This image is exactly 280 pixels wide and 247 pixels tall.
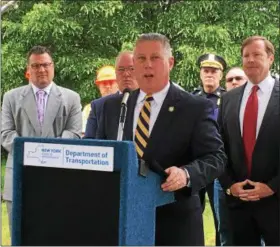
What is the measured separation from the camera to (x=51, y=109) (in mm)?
4141

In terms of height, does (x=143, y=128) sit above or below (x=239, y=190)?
above

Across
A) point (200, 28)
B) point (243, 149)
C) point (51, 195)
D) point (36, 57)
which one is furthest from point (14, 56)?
point (51, 195)

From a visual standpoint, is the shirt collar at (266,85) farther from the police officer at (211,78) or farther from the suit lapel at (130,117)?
the police officer at (211,78)

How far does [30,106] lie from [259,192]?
1.81 meters

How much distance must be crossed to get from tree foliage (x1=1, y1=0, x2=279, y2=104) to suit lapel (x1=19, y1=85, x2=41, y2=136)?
588 cm

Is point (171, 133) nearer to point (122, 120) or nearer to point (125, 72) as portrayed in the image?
point (122, 120)

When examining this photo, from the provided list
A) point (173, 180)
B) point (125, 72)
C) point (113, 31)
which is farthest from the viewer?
point (113, 31)

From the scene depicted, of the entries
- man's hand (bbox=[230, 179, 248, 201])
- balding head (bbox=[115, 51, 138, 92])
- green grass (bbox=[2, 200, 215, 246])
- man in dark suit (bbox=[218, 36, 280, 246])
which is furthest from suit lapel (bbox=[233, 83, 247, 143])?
green grass (bbox=[2, 200, 215, 246])

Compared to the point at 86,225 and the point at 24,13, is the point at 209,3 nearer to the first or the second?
the point at 24,13

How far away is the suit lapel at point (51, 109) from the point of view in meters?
4.09

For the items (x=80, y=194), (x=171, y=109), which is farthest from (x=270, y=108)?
(x=80, y=194)

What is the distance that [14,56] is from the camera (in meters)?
10.4

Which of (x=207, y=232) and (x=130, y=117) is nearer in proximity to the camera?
(x=130, y=117)

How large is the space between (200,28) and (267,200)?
7163 millimetres
